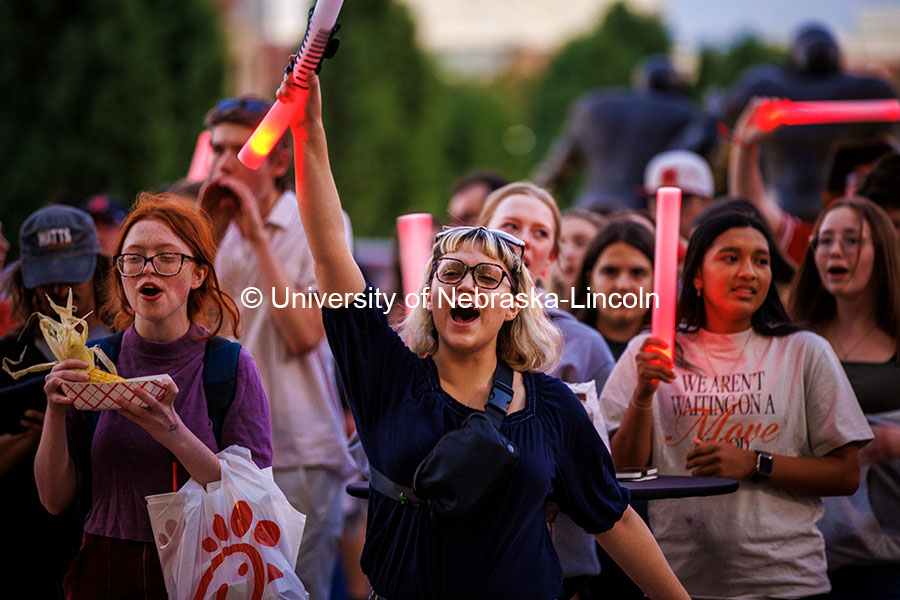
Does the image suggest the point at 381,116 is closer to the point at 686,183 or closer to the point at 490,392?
the point at 686,183

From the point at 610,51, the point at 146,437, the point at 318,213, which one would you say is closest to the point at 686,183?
the point at 318,213

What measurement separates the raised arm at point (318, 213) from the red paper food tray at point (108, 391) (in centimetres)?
55

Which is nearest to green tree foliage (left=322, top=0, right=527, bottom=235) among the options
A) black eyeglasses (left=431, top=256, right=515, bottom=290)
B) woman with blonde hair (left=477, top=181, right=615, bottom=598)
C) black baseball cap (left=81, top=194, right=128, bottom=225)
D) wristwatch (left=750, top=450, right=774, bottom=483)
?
black baseball cap (left=81, top=194, right=128, bottom=225)

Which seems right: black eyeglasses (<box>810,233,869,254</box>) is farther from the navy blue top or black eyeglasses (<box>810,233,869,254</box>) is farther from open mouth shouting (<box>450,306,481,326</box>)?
open mouth shouting (<box>450,306,481,326</box>)

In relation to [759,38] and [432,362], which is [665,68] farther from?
[759,38]

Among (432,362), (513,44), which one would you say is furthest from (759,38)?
(513,44)

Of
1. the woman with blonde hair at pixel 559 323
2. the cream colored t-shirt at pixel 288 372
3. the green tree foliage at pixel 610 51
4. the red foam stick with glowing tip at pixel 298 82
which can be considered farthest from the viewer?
the green tree foliage at pixel 610 51

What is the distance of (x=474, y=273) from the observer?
3.28 m

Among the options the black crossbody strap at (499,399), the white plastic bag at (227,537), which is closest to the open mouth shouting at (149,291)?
the white plastic bag at (227,537)

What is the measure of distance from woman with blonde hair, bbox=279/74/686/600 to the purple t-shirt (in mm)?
455

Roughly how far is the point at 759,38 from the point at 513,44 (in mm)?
38807

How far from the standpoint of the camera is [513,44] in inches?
2827

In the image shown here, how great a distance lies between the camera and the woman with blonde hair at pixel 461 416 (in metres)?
3.09

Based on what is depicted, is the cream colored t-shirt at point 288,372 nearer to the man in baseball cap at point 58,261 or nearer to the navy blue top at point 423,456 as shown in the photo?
the man in baseball cap at point 58,261
